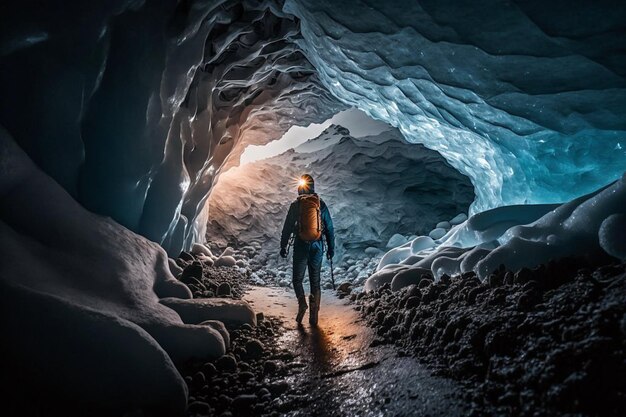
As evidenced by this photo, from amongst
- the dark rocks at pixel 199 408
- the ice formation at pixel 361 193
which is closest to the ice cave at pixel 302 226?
the dark rocks at pixel 199 408

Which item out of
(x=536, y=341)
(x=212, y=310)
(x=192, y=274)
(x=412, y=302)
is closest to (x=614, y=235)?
(x=536, y=341)

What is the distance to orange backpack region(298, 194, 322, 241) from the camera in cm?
443

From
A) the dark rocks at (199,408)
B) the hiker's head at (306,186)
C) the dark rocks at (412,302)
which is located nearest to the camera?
the dark rocks at (199,408)

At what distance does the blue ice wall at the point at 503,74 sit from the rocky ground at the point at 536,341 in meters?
2.67

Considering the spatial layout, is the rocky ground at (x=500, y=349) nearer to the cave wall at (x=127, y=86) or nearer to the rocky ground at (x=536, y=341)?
the rocky ground at (x=536, y=341)

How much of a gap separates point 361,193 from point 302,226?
10.7 meters

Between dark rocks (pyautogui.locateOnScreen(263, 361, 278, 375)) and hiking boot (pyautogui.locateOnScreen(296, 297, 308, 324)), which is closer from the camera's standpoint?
dark rocks (pyautogui.locateOnScreen(263, 361, 278, 375))

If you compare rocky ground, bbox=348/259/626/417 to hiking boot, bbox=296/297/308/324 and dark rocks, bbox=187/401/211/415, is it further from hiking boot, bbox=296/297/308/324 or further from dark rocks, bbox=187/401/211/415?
hiking boot, bbox=296/297/308/324

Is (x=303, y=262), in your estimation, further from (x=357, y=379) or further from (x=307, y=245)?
(x=357, y=379)

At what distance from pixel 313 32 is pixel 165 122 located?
12.2 feet

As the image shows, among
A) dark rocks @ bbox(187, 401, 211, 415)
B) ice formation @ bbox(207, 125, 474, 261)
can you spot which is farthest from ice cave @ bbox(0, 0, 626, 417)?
ice formation @ bbox(207, 125, 474, 261)

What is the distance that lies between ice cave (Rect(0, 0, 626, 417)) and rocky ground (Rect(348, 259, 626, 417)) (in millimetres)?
12

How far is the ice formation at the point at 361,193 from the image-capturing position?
13445 millimetres

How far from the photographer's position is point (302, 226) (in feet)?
14.7
